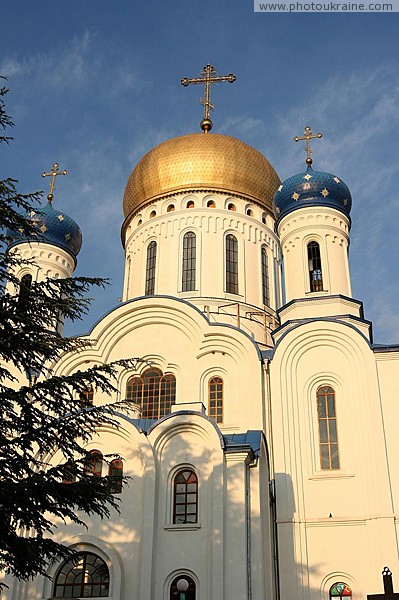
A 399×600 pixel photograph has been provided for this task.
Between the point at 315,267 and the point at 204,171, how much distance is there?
17.3ft

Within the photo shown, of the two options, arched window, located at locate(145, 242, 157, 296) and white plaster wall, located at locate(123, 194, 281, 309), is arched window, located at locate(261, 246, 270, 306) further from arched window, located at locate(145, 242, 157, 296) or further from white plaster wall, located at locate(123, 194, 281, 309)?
arched window, located at locate(145, 242, 157, 296)

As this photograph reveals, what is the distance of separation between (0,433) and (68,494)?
3.53 ft

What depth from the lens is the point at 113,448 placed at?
1346cm

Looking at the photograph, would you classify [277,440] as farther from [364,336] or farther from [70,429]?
[70,429]

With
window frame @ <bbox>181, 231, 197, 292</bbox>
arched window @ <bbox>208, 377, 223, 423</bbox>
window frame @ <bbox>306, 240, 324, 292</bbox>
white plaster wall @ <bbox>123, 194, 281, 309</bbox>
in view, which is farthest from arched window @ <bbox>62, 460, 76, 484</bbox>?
window frame @ <bbox>181, 231, 197, 292</bbox>

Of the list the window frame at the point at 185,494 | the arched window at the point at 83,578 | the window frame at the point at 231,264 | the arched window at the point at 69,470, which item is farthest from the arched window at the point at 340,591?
the window frame at the point at 231,264

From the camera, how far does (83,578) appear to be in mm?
12297

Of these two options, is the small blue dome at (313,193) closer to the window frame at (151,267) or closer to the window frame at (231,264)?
the window frame at (231,264)

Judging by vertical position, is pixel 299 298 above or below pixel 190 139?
below

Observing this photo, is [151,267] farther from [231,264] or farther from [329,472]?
[329,472]

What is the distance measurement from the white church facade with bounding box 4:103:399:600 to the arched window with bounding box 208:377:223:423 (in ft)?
0.11

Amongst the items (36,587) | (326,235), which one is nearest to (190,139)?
(326,235)

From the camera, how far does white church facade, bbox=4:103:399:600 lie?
12273 mm

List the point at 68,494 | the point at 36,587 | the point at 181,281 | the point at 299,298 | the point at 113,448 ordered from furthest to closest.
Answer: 1. the point at 181,281
2. the point at 299,298
3. the point at 113,448
4. the point at 36,587
5. the point at 68,494
